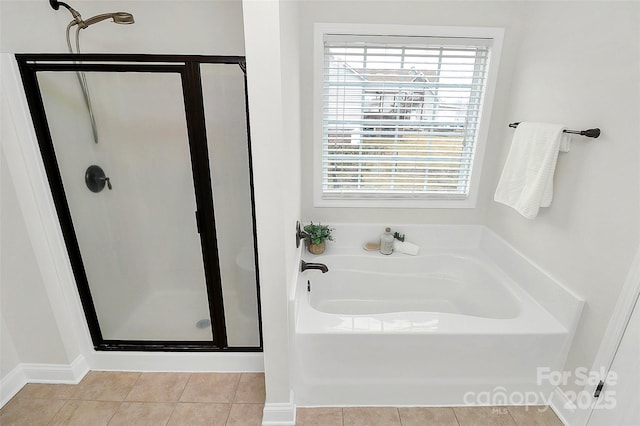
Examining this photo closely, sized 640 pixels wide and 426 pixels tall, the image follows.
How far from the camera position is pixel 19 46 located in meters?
1.53

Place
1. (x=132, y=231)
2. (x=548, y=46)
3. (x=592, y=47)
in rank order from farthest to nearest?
(x=132, y=231), (x=548, y=46), (x=592, y=47)

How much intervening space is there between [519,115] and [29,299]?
10.2 ft

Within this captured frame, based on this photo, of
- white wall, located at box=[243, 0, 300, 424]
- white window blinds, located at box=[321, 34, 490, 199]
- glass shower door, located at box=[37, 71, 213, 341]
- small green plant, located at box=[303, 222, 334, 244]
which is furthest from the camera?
small green plant, located at box=[303, 222, 334, 244]

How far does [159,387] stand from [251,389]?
0.55 m

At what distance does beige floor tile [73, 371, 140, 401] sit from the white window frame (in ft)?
5.42

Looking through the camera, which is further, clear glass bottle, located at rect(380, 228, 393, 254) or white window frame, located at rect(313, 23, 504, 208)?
clear glass bottle, located at rect(380, 228, 393, 254)

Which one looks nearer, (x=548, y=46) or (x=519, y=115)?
(x=548, y=46)

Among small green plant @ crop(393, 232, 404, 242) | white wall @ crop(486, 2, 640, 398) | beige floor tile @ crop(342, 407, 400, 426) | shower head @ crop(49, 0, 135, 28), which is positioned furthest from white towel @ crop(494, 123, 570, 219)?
shower head @ crop(49, 0, 135, 28)

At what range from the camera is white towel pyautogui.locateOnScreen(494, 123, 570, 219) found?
5.05ft

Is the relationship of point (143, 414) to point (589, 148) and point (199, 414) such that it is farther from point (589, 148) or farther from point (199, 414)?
point (589, 148)

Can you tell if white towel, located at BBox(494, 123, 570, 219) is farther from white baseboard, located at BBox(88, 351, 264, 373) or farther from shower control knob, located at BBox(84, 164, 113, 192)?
shower control knob, located at BBox(84, 164, 113, 192)

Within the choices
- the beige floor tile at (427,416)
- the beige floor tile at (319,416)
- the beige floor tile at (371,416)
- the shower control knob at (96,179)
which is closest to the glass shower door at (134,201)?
the shower control knob at (96,179)

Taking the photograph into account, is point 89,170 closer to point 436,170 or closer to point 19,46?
point 19,46

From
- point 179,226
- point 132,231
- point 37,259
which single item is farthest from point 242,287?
point 37,259
